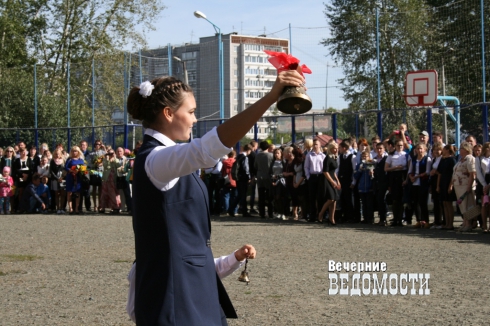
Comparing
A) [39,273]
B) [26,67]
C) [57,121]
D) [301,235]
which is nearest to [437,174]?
[301,235]

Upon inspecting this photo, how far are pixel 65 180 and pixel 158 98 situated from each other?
1887 cm

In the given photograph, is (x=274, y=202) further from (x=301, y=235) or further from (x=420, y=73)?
(x=420, y=73)

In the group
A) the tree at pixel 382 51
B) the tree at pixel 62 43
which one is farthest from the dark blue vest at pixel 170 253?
the tree at pixel 62 43

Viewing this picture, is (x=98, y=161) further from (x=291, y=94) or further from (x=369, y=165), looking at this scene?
(x=291, y=94)

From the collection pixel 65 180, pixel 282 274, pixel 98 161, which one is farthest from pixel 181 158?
pixel 65 180

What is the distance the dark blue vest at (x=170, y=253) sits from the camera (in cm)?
316

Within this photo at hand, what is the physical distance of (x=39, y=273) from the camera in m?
9.88

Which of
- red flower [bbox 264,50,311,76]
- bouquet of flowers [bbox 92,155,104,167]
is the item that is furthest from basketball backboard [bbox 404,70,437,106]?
red flower [bbox 264,50,311,76]

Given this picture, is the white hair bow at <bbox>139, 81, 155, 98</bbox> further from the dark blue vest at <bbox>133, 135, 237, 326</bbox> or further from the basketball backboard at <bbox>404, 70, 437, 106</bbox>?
the basketball backboard at <bbox>404, 70, 437, 106</bbox>

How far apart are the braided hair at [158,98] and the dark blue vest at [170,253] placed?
0.51 ft

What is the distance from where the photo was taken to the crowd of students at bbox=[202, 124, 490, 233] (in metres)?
14.5

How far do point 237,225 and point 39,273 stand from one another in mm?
7232

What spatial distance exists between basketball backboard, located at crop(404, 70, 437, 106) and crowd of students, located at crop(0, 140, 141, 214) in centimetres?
830

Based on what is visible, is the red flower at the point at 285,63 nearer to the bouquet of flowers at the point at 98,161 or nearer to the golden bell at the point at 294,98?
the golden bell at the point at 294,98
